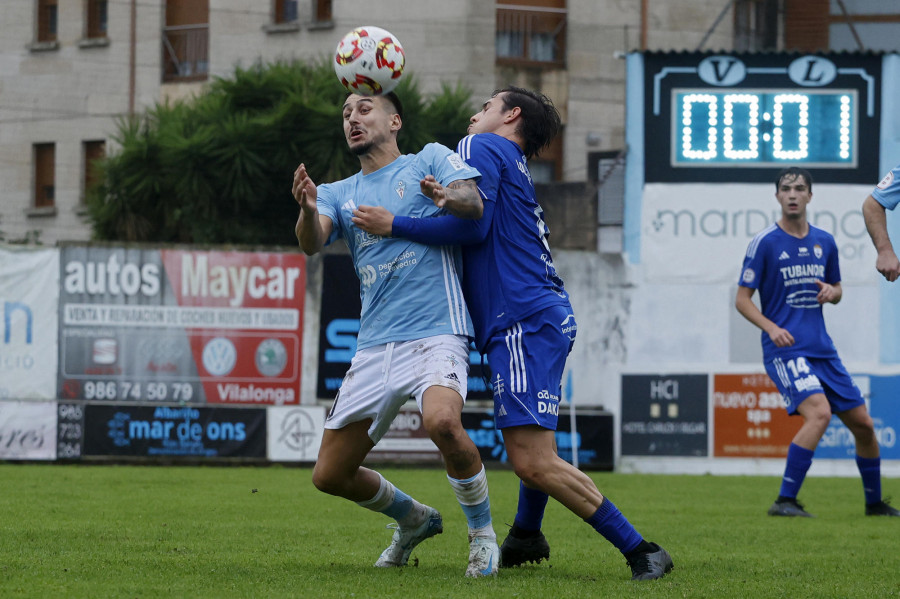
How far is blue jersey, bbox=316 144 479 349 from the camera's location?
247 inches

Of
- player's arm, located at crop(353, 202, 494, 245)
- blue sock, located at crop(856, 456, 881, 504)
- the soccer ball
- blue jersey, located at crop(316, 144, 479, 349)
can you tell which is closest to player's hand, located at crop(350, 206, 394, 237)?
player's arm, located at crop(353, 202, 494, 245)

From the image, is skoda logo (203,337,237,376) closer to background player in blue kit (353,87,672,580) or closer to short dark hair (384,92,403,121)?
short dark hair (384,92,403,121)

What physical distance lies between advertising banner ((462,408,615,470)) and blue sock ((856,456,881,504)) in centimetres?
641

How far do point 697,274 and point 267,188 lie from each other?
427 inches

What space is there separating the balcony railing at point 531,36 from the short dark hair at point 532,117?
78.0 feet

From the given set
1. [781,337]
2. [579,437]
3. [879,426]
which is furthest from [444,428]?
[879,426]

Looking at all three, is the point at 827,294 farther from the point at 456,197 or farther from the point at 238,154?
the point at 238,154

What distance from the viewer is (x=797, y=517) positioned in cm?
998

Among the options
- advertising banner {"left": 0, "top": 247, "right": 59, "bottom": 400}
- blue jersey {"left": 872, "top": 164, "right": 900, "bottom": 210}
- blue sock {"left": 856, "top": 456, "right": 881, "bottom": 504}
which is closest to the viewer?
blue jersey {"left": 872, "top": 164, "right": 900, "bottom": 210}

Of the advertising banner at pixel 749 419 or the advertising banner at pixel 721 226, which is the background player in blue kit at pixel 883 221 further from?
the advertising banner at pixel 721 226

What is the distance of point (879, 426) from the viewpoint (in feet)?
54.1

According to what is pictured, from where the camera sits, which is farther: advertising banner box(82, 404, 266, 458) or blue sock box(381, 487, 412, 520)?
advertising banner box(82, 404, 266, 458)

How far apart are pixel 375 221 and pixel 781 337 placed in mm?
4581

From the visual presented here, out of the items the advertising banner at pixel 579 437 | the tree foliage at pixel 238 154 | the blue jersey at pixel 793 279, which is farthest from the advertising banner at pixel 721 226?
the tree foliage at pixel 238 154
